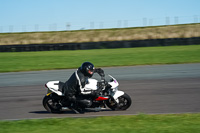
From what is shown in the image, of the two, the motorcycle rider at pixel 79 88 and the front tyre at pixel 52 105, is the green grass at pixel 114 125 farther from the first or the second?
the front tyre at pixel 52 105

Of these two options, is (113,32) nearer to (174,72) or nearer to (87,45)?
(87,45)

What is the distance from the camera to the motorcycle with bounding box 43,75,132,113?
319 inches

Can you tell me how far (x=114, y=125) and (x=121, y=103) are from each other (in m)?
1.86

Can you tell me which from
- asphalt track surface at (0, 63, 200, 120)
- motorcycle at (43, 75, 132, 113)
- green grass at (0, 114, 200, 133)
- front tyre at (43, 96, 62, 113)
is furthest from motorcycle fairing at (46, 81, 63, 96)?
green grass at (0, 114, 200, 133)

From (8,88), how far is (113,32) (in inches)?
1309

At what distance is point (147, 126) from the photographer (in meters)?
6.36

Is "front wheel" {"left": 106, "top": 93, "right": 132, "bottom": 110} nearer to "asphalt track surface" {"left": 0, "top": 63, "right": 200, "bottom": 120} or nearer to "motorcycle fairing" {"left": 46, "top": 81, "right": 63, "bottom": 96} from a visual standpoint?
"asphalt track surface" {"left": 0, "top": 63, "right": 200, "bottom": 120}

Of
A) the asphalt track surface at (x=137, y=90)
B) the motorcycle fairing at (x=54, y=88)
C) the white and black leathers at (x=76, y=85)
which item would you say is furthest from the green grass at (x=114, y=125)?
the motorcycle fairing at (x=54, y=88)

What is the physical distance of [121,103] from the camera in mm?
8383

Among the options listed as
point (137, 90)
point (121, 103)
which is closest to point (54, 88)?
point (121, 103)

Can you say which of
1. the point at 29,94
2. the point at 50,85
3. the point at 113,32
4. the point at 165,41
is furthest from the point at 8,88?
the point at 113,32

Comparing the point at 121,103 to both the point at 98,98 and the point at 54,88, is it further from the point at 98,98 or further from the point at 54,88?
the point at 54,88

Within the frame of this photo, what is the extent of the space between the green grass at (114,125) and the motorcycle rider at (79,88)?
2.88 ft

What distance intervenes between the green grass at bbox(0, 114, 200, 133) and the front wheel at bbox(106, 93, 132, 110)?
0.97 m
